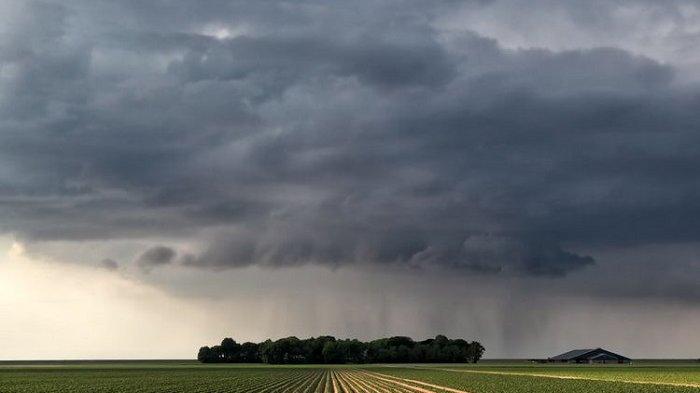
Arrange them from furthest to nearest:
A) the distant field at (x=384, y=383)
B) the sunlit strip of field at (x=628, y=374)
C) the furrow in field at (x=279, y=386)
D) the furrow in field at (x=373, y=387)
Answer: the sunlit strip of field at (x=628, y=374) → the furrow in field at (x=279, y=386) → the distant field at (x=384, y=383) → the furrow in field at (x=373, y=387)

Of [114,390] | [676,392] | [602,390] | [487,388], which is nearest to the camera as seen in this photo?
[676,392]

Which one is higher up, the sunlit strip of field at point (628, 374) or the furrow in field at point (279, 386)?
the sunlit strip of field at point (628, 374)

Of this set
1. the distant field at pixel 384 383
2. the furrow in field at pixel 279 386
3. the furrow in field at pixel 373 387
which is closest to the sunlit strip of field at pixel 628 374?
the distant field at pixel 384 383

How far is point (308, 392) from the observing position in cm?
7144

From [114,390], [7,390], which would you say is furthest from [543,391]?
[7,390]

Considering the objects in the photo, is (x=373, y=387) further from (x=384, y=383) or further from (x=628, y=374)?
(x=628, y=374)

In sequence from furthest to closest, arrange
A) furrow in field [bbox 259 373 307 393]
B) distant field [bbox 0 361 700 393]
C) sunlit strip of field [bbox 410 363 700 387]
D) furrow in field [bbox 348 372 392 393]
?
sunlit strip of field [bbox 410 363 700 387] → furrow in field [bbox 259 373 307 393] → distant field [bbox 0 361 700 393] → furrow in field [bbox 348 372 392 393]

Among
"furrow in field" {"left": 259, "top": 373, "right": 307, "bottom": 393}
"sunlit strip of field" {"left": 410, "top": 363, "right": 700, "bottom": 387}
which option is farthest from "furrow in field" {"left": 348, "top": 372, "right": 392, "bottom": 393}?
"sunlit strip of field" {"left": 410, "top": 363, "right": 700, "bottom": 387}

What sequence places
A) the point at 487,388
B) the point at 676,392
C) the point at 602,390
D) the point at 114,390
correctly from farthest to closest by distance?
the point at 114,390, the point at 487,388, the point at 602,390, the point at 676,392

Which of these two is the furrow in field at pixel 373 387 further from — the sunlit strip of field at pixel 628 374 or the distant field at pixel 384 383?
the sunlit strip of field at pixel 628 374

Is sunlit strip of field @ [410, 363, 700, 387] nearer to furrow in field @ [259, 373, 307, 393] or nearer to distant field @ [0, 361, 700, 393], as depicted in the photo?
distant field @ [0, 361, 700, 393]

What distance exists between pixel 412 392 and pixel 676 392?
73.8ft

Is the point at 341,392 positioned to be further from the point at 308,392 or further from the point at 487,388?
the point at 487,388

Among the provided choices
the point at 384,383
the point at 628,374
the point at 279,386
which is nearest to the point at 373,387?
the point at 384,383
